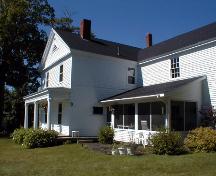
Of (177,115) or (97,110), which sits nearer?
(177,115)

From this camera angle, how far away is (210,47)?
1930 centimetres

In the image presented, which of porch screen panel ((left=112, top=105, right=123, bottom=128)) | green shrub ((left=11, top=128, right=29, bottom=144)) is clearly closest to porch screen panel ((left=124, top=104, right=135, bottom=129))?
porch screen panel ((left=112, top=105, right=123, bottom=128))

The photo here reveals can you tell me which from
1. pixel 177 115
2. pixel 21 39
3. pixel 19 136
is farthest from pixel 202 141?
pixel 21 39

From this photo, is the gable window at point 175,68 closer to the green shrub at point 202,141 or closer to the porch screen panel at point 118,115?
the porch screen panel at point 118,115

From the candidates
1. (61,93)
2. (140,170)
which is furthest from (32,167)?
(61,93)

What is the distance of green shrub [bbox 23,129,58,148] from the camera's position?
1928 centimetres

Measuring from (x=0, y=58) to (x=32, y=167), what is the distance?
2465cm

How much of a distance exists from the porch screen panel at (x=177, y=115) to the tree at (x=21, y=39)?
841 inches

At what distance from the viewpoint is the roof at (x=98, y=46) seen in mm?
24031

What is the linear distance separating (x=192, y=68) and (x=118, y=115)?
619cm

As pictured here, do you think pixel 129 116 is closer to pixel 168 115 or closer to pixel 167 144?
pixel 168 115

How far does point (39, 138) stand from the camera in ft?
63.7

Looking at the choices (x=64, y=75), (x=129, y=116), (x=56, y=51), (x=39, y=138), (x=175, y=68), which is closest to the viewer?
(x=39, y=138)

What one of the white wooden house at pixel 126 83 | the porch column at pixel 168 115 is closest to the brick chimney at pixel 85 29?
A: the white wooden house at pixel 126 83
